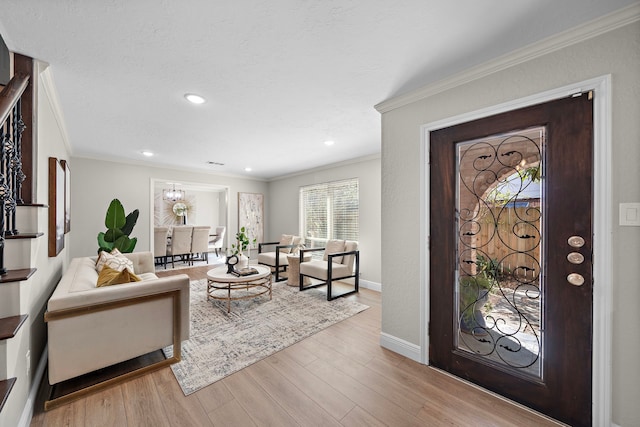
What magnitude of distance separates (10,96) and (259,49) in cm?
132

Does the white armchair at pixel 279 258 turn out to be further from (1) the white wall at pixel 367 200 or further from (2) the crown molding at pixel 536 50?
(2) the crown molding at pixel 536 50

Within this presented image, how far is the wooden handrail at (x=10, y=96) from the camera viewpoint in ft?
3.59

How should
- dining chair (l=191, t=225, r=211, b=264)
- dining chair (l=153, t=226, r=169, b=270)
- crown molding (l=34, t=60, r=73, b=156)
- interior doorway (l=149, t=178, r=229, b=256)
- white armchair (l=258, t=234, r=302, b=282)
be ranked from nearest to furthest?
crown molding (l=34, t=60, r=73, b=156) → white armchair (l=258, t=234, r=302, b=282) → dining chair (l=153, t=226, r=169, b=270) → dining chair (l=191, t=225, r=211, b=264) → interior doorway (l=149, t=178, r=229, b=256)

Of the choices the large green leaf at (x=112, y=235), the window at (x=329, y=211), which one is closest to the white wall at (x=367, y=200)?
the window at (x=329, y=211)

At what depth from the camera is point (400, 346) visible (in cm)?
Answer: 228

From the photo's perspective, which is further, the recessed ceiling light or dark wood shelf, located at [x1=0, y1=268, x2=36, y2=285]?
the recessed ceiling light

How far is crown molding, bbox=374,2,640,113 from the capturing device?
135 centimetres

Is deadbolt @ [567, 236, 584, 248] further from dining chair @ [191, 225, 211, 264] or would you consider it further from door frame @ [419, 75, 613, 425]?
dining chair @ [191, 225, 211, 264]

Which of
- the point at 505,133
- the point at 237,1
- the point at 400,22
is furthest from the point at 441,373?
the point at 237,1

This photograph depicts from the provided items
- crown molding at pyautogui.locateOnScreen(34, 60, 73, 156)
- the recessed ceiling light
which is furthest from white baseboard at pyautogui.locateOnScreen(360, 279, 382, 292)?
crown molding at pyautogui.locateOnScreen(34, 60, 73, 156)

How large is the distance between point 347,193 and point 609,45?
12.3 feet

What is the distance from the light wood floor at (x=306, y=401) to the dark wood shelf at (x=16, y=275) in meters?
0.97

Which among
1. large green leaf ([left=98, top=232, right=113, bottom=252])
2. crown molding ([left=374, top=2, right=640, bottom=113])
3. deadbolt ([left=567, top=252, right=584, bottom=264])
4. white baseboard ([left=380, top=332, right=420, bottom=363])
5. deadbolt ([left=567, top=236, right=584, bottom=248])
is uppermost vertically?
crown molding ([left=374, top=2, right=640, bottom=113])

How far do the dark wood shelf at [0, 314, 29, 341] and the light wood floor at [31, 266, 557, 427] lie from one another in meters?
0.77
